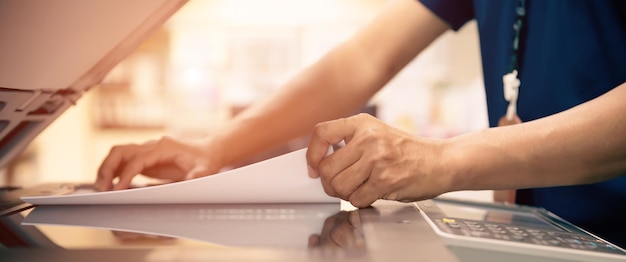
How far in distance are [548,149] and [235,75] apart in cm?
385

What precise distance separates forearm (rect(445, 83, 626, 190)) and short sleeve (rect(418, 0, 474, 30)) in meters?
0.49

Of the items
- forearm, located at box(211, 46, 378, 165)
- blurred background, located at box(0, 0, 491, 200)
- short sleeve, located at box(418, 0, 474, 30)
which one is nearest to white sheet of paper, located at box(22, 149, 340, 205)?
forearm, located at box(211, 46, 378, 165)

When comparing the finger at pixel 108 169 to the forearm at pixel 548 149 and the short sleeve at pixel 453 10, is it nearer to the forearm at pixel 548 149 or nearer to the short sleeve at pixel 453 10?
the forearm at pixel 548 149

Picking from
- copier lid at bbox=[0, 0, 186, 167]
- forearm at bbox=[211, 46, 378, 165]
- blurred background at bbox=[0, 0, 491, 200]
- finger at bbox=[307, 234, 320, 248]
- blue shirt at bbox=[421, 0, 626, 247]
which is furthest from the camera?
blurred background at bbox=[0, 0, 491, 200]

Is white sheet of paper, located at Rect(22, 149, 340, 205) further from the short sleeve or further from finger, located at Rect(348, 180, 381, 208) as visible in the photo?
the short sleeve

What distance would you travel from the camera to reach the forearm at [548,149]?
2.01 feet

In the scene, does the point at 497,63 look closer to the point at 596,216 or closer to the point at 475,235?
the point at 596,216

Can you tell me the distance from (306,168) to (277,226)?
0.42ft

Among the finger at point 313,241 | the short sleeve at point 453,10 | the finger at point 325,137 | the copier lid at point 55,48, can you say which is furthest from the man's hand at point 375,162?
the short sleeve at point 453,10

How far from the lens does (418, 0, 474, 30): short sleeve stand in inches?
41.9

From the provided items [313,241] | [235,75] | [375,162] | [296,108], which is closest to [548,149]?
[375,162]

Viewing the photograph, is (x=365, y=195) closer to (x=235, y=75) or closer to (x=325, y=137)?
(x=325, y=137)

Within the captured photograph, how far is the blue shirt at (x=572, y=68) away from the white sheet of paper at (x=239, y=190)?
15.1 inches

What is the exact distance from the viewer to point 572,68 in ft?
2.82
